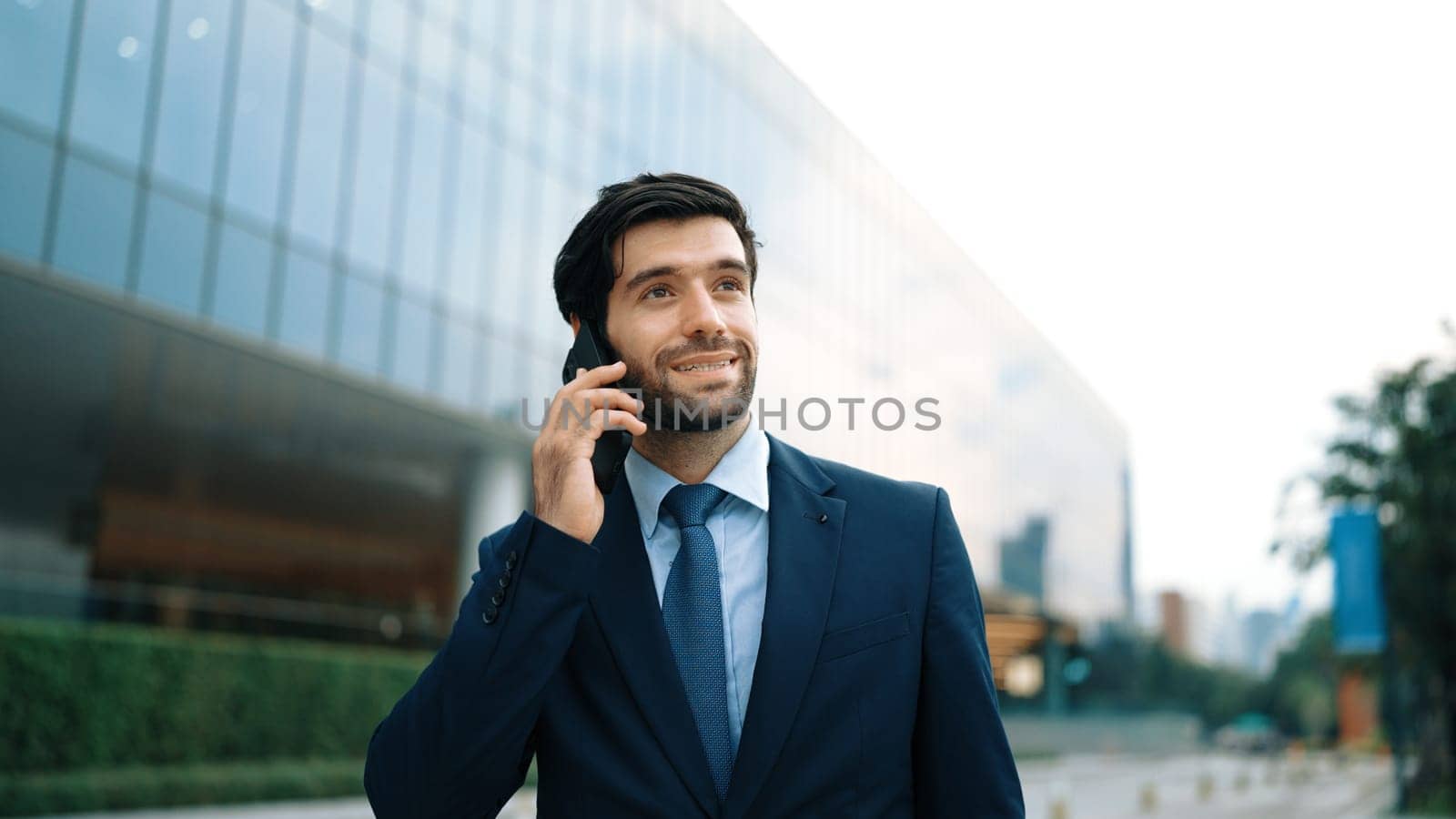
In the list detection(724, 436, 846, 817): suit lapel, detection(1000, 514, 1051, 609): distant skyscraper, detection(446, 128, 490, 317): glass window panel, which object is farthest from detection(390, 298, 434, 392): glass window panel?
detection(1000, 514, 1051, 609): distant skyscraper

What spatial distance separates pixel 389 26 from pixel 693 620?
58.9 ft

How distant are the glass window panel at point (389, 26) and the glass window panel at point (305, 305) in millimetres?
3663

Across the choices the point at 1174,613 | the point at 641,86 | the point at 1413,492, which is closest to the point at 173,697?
the point at 641,86

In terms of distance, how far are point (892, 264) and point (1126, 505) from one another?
145ft

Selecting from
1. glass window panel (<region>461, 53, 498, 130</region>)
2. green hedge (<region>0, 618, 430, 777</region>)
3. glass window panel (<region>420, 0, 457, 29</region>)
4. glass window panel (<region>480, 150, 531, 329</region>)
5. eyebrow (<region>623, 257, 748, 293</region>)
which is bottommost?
green hedge (<region>0, 618, 430, 777</region>)

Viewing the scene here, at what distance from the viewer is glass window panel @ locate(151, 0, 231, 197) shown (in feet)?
47.3

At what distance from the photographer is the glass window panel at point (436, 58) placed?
18.7 meters

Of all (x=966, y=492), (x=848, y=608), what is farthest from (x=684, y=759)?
(x=966, y=492)

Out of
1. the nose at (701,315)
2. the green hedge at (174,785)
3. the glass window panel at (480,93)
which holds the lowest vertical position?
the green hedge at (174,785)

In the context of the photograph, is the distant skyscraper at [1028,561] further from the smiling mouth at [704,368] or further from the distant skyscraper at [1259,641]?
the distant skyscraper at [1259,641]

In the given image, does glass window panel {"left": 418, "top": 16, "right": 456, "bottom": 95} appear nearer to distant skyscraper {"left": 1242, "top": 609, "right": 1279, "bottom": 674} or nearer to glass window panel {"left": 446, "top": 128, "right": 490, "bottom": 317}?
glass window panel {"left": 446, "top": 128, "right": 490, "bottom": 317}

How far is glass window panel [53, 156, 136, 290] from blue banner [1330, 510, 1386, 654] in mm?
18631

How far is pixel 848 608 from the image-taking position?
1979 millimetres

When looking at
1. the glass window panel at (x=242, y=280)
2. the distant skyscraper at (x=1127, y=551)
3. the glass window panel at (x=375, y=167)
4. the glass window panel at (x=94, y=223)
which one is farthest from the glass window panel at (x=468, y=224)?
the distant skyscraper at (x=1127, y=551)
